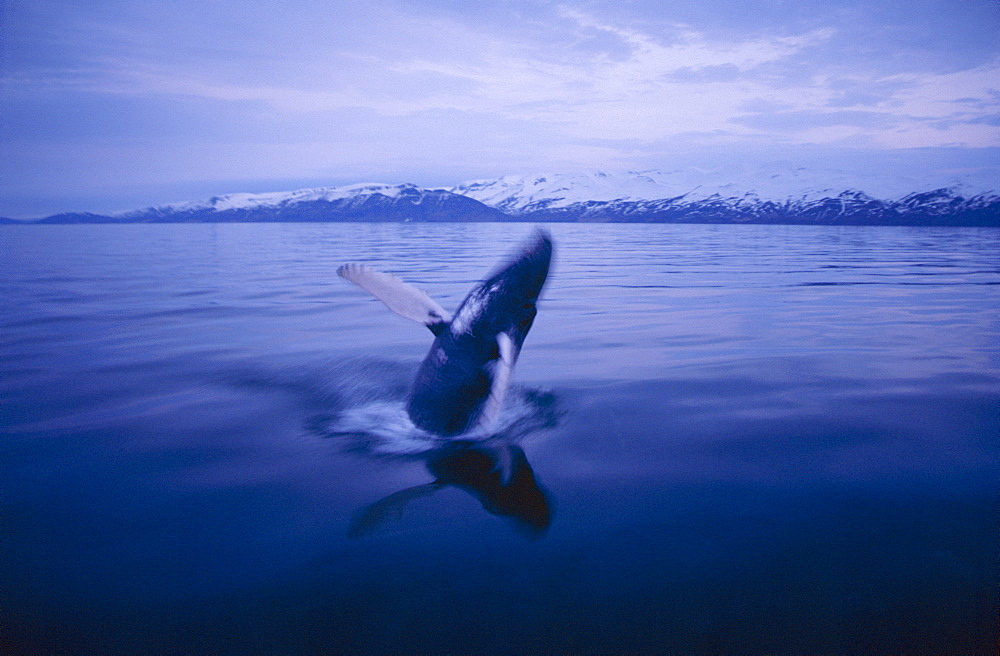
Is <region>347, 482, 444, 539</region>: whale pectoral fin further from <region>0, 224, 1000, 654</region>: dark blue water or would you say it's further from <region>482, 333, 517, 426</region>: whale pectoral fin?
<region>482, 333, 517, 426</region>: whale pectoral fin

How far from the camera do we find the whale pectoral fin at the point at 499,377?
4.52 metres

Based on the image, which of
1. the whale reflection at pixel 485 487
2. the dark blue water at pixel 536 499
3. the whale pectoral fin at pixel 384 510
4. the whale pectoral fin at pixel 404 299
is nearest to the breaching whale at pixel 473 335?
the whale pectoral fin at pixel 404 299

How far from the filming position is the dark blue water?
2861mm

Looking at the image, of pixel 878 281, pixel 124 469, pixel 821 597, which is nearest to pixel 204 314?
pixel 124 469

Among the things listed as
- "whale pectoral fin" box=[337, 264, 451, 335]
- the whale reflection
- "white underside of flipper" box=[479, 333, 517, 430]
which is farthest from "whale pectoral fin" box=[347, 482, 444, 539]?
"whale pectoral fin" box=[337, 264, 451, 335]

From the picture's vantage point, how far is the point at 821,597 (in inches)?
118

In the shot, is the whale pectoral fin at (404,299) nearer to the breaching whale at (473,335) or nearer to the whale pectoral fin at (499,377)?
the breaching whale at (473,335)

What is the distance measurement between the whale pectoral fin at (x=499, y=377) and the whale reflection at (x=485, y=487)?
13.7 inches

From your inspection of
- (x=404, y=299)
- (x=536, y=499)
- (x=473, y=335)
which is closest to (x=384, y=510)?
(x=536, y=499)

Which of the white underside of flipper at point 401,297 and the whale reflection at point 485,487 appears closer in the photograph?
the whale reflection at point 485,487

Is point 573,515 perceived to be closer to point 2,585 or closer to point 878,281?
point 2,585

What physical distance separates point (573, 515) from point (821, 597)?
1476 mm

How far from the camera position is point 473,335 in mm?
5281

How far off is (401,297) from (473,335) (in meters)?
0.93
